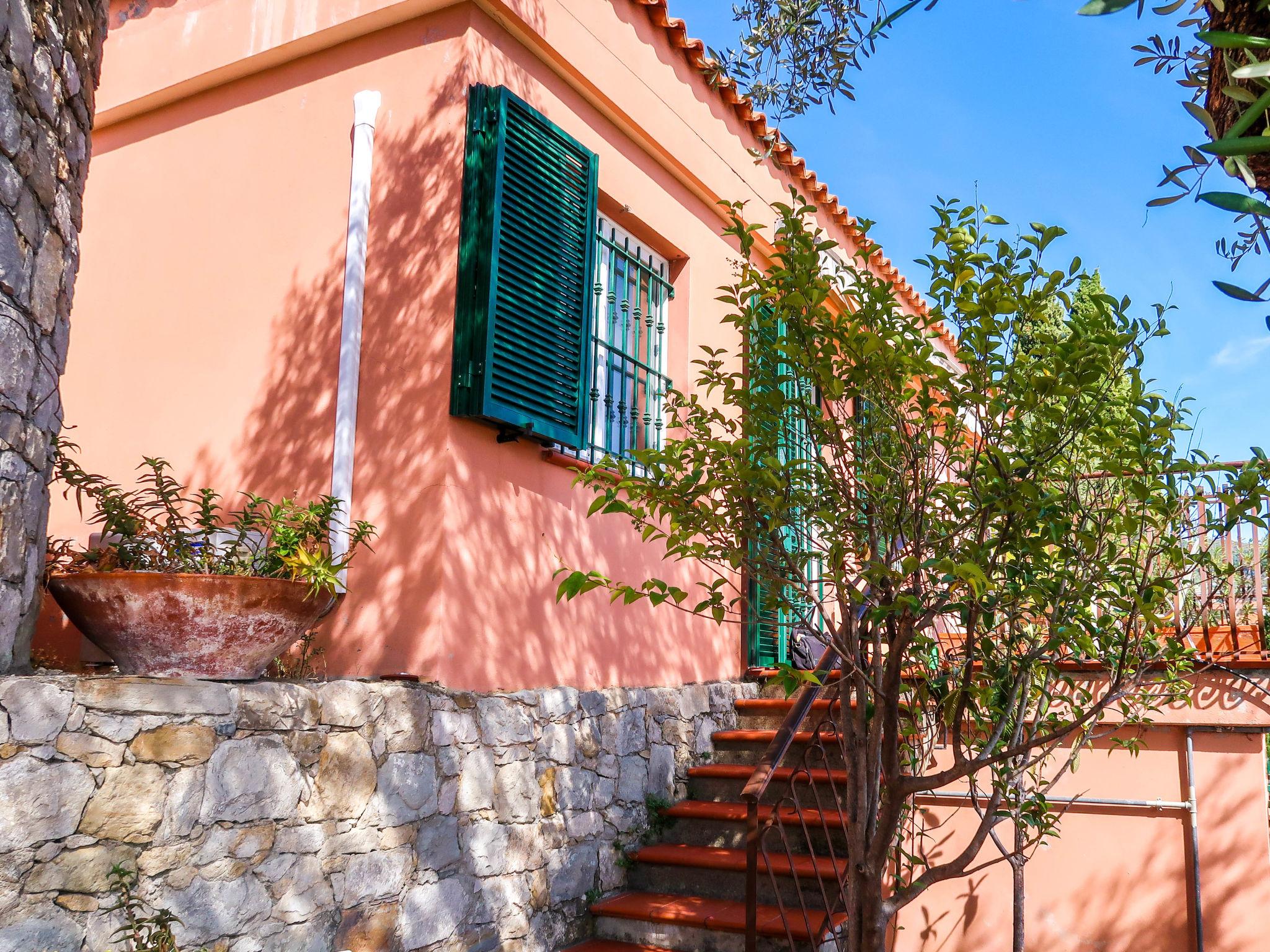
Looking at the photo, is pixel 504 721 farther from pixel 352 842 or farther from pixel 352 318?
pixel 352 318

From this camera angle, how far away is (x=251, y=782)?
122 inches

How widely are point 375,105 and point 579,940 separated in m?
3.88

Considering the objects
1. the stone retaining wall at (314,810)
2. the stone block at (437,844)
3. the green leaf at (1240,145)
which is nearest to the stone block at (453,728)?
the stone retaining wall at (314,810)

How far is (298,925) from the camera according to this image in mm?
3215

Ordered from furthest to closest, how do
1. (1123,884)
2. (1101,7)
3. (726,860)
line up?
1. (1123,884)
2. (726,860)
3. (1101,7)

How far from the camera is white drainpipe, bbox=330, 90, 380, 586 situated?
423cm

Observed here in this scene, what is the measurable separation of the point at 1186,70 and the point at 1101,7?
5.33 ft

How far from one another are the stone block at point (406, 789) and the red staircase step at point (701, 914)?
119 centimetres

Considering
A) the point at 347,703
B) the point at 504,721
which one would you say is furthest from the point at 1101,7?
the point at 504,721

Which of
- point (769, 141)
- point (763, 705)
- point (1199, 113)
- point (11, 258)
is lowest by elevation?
point (763, 705)

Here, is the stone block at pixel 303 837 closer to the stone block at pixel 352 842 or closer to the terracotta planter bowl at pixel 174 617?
the stone block at pixel 352 842

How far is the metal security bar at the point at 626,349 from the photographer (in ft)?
17.6

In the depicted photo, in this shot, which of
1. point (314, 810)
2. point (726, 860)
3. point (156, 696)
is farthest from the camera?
point (726, 860)

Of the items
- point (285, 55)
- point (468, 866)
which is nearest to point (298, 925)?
point (468, 866)
